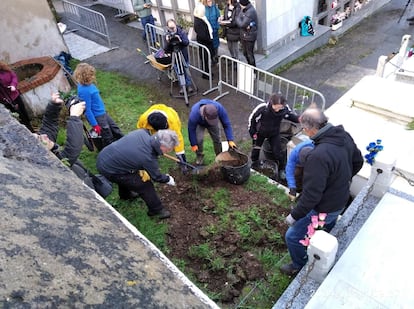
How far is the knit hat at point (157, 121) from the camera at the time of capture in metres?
4.85

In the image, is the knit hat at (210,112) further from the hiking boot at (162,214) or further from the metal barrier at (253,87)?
the metal barrier at (253,87)

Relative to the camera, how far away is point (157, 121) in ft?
15.9

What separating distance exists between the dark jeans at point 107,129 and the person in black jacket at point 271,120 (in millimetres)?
2492

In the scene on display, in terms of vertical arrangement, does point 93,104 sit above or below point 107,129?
above

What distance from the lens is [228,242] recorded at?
4.73 m

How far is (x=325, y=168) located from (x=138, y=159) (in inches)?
88.5

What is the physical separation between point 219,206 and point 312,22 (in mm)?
7859

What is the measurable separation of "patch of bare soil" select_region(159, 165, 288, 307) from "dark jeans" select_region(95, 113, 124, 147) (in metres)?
1.37

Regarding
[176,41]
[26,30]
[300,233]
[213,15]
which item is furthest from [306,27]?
[300,233]

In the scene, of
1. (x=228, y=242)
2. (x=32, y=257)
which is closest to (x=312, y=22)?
(x=228, y=242)

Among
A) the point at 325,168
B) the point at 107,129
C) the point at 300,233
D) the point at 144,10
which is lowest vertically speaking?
the point at 300,233

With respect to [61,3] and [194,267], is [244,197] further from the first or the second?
[61,3]

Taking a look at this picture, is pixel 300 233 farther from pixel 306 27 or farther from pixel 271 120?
pixel 306 27

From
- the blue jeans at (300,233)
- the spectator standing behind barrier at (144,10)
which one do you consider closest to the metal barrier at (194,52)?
the spectator standing behind barrier at (144,10)
